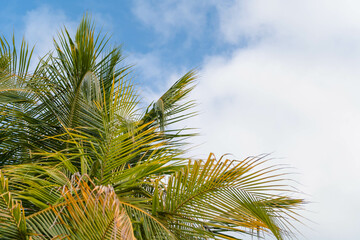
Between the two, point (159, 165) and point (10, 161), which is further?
point (10, 161)

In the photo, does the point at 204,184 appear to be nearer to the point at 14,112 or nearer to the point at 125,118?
the point at 125,118

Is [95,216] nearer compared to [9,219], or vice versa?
[95,216]

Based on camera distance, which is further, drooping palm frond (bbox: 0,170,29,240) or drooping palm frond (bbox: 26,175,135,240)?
drooping palm frond (bbox: 0,170,29,240)

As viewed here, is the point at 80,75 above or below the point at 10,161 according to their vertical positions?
above

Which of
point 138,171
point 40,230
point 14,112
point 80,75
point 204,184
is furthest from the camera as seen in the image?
point 80,75

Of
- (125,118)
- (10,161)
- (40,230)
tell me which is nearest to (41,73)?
(10,161)

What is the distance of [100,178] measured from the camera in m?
4.06

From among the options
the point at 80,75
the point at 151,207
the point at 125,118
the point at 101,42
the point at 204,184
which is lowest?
the point at 151,207

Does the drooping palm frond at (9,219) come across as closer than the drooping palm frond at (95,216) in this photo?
No

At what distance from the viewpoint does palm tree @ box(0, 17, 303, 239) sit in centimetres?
305

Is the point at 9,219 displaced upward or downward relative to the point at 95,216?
downward

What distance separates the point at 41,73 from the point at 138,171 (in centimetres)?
346

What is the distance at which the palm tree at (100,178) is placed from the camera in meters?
3.05

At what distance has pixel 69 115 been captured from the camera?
5.98m
